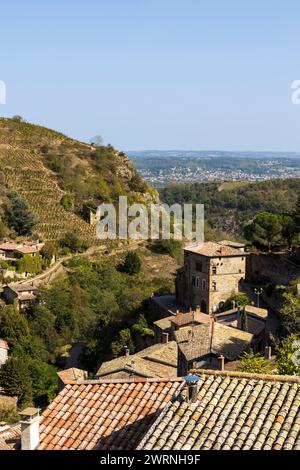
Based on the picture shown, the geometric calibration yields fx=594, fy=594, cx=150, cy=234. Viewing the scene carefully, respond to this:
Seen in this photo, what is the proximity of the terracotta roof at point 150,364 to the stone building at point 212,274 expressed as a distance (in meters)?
5.07

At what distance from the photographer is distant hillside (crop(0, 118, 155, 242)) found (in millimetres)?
44781

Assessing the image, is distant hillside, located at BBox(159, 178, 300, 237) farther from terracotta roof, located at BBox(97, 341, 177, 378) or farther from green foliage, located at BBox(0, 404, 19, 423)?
green foliage, located at BBox(0, 404, 19, 423)

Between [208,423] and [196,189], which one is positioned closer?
[208,423]

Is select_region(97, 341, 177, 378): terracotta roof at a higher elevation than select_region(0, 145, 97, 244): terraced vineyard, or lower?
lower

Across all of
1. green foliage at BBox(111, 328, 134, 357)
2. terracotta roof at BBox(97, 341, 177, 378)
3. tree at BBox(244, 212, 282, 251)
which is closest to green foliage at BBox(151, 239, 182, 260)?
→ tree at BBox(244, 212, 282, 251)

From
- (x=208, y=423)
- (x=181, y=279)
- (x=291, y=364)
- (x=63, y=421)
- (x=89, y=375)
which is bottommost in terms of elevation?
(x=89, y=375)

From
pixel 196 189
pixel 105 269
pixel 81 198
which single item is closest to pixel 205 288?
pixel 105 269

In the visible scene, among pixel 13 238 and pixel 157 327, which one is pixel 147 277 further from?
pixel 157 327

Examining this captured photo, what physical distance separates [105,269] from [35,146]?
2266 cm

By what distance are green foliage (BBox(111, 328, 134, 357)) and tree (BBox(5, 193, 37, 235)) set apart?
52.1 ft

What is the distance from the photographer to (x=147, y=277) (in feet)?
125

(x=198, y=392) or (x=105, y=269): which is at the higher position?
(x=198, y=392)

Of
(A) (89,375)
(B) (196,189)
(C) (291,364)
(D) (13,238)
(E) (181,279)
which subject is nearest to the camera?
(C) (291,364)

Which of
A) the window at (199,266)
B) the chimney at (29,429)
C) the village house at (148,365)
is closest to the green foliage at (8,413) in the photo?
the village house at (148,365)
